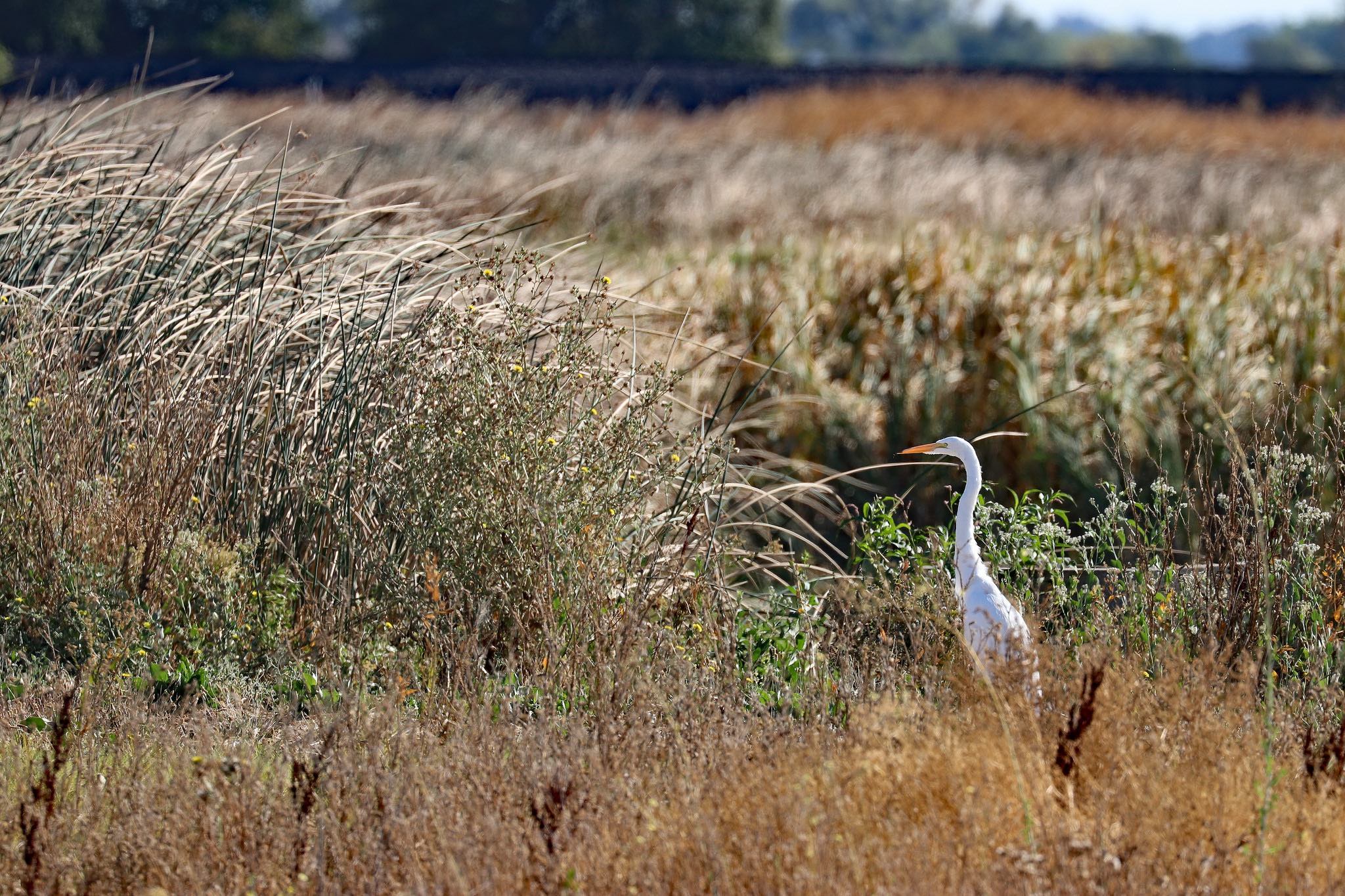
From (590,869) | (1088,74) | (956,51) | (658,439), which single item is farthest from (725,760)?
(956,51)

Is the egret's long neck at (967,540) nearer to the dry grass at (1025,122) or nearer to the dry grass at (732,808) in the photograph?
the dry grass at (732,808)

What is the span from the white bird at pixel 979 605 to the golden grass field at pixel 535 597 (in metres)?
0.08

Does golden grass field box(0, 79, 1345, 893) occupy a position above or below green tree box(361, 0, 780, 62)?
below

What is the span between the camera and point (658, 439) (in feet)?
15.1

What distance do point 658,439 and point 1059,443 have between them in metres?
3.34

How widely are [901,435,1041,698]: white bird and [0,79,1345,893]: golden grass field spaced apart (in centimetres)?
8

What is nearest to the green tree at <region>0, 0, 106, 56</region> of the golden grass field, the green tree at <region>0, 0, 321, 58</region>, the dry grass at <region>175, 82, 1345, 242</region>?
the green tree at <region>0, 0, 321, 58</region>

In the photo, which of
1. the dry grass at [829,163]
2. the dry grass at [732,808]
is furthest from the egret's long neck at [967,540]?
the dry grass at [829,163]

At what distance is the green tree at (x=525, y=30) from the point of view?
3791 centimetres

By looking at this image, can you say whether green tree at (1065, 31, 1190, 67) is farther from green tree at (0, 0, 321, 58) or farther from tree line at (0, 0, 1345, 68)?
green tree at (0, 0, 321, 58)

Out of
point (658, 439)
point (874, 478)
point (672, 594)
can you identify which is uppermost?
point (658, 439)

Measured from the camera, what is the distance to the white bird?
10.2 ft

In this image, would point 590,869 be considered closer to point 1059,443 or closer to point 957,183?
point 1059,443

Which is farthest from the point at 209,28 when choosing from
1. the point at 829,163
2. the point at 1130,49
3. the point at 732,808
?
the point at 1130,49
